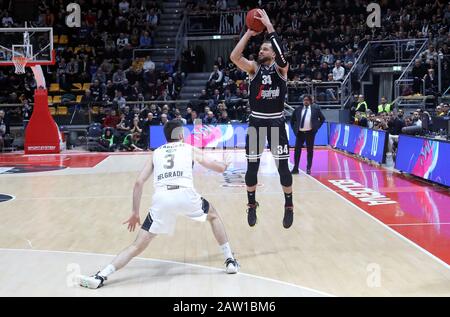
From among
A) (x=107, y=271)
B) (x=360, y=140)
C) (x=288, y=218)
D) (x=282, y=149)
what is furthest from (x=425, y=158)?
(x=107, y=271)

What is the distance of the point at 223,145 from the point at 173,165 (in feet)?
52.5

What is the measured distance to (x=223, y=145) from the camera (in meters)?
21.7

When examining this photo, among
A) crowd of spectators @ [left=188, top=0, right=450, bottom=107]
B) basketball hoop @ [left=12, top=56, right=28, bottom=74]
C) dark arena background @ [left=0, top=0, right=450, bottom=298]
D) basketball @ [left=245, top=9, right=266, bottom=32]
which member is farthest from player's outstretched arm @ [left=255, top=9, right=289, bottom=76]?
crowd of spectators @ [left=188, top=0, right=450, bottom=107]

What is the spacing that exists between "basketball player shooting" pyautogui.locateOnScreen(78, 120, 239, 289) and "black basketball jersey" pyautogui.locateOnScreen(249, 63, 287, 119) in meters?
1.61

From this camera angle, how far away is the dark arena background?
632 centimetres

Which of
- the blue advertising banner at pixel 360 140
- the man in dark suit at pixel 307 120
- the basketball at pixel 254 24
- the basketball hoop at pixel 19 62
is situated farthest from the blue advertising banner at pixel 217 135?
the basketball at pixel 254 24

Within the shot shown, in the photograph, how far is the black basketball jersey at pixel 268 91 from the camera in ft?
23.7

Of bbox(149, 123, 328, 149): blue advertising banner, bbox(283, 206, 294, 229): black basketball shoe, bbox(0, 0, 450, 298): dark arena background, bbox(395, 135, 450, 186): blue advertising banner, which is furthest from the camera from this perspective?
bbox(149, 123, 328, 149): blue advertising banner

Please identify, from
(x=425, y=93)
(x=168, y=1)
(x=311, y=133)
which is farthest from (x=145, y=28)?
(x=311, y=133)

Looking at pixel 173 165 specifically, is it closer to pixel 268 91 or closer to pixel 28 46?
pixel 268 91

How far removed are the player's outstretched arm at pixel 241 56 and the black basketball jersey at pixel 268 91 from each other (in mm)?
98

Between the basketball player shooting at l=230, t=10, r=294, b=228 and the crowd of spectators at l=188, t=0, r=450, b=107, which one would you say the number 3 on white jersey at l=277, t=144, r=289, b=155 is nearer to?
the basketball player shooting at l=230, t=10, r=294, b=228

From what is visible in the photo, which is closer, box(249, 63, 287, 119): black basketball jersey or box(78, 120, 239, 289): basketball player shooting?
box(78, 120, 239, 289): basketball player shooting
